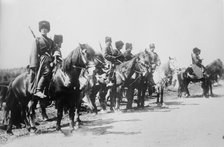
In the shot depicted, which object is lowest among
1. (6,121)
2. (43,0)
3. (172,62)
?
(6,121)

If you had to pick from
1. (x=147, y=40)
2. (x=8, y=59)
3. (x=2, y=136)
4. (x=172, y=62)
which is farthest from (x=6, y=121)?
(x=172, y=62)

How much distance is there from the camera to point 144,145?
4.13m

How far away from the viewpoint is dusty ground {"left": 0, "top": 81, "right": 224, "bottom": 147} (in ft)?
13.4

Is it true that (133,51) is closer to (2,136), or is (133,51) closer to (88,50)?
(88,50)

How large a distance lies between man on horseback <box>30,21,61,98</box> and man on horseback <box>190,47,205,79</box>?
1753 millimetres

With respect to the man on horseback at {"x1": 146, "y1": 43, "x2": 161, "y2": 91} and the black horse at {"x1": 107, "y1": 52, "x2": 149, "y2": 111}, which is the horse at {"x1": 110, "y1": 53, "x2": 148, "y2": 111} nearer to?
the black horse at {"x1": 107, "y1": 52, "x2": 149, "y2": 111}

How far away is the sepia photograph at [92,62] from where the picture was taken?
13.9 ft

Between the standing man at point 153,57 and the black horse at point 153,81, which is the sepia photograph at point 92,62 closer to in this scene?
the standing man at point 153,57

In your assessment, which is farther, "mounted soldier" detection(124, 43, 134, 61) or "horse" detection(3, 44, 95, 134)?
"mounted soldier" detection(124, 43, 134, 61)

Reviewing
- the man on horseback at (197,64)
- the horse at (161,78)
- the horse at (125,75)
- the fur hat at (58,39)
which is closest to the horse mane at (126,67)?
the horse at (125,75)

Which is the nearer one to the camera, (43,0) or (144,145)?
(144,145)

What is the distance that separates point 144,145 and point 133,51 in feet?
4.31

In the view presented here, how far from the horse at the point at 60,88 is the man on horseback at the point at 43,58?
0.27ft

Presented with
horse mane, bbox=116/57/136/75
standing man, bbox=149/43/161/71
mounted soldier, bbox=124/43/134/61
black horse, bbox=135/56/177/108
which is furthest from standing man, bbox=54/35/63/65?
black horse, bbox=135/56/177/108
